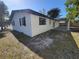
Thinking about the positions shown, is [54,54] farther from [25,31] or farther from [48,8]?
[48,8]

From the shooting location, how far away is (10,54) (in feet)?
23.7

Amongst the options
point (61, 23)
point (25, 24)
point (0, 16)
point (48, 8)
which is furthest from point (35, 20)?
point (48, 8)

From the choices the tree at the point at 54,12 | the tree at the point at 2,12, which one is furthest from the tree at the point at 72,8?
the tree at the point at 54,12

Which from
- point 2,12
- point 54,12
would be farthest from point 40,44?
point 54,12

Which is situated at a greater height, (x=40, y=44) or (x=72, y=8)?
(x=72, y=8)

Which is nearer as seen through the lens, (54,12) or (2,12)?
(2,12)

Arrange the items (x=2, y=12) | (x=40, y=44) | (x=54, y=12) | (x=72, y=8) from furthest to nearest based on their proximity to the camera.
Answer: (x=54, y=12)
(x=2, y=12)
(x=72, y=8)
(x=40, y=44)

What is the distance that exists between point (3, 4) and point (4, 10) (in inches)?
56.4

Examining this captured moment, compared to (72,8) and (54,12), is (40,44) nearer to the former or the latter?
(72,8)

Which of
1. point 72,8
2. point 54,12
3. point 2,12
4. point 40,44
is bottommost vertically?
Result: point 40,44

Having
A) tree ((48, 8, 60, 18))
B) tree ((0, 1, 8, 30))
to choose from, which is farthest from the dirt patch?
tree ((48, 8, 60, 18))

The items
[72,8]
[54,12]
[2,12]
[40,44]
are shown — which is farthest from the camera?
[54,12]

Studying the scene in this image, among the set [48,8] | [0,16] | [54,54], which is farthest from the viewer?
[48,8]

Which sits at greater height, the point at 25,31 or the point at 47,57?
the point at 25,31
